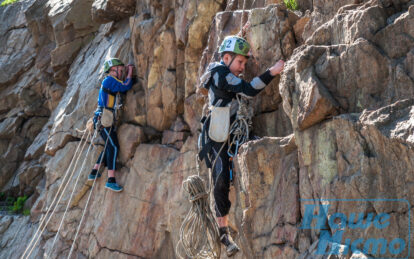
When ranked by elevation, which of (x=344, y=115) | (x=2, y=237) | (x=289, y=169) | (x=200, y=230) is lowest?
(x=2, y=237)

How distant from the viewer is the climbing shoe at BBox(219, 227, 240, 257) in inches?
239

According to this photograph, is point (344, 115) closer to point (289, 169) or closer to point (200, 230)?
point (289, 169)

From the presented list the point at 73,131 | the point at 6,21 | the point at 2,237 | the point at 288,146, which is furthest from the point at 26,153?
the point at 288,146

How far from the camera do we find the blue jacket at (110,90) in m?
9.61

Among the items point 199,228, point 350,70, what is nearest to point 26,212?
point 199,228

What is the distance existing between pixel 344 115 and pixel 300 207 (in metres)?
1.06

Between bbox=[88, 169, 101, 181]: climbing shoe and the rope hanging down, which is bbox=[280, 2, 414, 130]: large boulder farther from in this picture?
bbox=[88, 169, 101, 181]: climbing shoe

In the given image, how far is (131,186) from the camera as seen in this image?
9352 mm

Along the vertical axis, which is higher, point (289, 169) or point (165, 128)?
point (165, 128)

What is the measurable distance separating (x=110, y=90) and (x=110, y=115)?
0.49 metres

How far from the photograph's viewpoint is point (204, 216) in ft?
20.4
